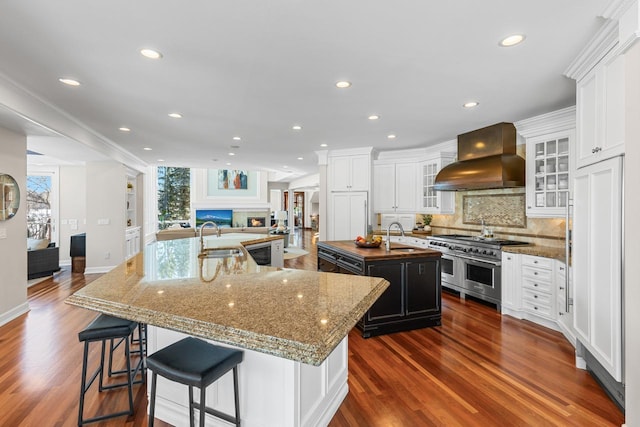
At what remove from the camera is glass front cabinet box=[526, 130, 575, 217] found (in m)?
3.77

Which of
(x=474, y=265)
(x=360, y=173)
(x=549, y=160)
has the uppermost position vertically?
(x=360, y=173)

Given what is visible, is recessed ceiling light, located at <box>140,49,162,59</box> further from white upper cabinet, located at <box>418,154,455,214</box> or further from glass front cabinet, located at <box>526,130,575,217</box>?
white upper cabinet, located at <box>418,154,455,214</box>

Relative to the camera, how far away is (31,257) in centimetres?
570

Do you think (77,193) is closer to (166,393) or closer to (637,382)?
(166,393)

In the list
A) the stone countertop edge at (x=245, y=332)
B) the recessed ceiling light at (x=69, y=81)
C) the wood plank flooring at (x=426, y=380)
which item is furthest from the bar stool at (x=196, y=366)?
the recessed ceiling light at (x=69, y=81)

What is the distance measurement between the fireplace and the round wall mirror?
892 centimetres

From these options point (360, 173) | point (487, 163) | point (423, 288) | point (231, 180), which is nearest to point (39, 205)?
point (231, 180)

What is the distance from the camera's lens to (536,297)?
12.2 feet

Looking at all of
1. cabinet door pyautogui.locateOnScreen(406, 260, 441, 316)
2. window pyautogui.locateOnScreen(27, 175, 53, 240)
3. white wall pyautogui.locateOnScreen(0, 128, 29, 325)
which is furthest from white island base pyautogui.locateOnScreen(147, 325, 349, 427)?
window pyautogui.locateOnScreen(27, 175, 53, 240)

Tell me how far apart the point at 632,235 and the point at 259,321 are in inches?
79.4

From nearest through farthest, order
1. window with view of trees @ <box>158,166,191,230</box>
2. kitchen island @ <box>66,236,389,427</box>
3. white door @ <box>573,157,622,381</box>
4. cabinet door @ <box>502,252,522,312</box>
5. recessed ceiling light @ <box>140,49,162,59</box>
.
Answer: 1. kitchen island @ <box>66,236,389,427</box>
2. white door @ <box>573,157,622,381</box>
3. recessed ceiling light @ <box>140,49,162,59</box>
4. cabinet door @ <box>502,252,522,312</box>
5. window with view of trees @ <box>158,166,191,230</box>

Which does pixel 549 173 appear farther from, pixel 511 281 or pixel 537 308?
pixel 537 308

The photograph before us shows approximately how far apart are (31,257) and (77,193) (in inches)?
79.4

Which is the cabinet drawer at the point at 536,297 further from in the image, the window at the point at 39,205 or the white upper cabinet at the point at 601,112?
the window at the point at 39,205
